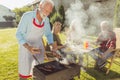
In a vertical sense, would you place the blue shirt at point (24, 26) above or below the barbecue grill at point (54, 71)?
above

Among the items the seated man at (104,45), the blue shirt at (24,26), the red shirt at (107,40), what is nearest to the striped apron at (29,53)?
the blue shirt at (24,26)

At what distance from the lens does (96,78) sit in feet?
18.1

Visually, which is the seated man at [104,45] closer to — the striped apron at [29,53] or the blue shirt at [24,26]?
→ the striped apron at [29,53]

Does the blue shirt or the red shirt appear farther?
the red shirt

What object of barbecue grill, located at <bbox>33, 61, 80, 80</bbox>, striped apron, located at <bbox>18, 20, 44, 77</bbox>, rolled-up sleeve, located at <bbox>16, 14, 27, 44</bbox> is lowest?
barbecue grill, located at <bbox>33, 61, 80, 80</bbox>

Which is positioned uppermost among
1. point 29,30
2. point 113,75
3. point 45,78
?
point 29,30

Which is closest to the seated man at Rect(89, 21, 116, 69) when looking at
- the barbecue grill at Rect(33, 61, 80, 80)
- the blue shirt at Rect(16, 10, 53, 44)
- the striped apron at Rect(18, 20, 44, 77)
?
the barbecue grill at Rect(33, 61, 80, 80)

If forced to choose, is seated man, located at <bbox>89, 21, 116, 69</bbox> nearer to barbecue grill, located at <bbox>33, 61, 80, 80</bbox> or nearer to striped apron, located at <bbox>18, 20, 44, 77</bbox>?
barbecue grill, located at <bbox>33, 61, 80, 80</bbox>

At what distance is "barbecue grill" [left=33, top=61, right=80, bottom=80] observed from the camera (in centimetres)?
310

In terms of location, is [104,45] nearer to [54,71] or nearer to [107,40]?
[107,40]

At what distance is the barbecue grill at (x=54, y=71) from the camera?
10.2 feet

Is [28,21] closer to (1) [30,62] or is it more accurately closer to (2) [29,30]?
(2) [29,30]

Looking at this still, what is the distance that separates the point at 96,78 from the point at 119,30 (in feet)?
14.9

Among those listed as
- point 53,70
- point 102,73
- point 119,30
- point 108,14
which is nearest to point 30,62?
point 53,70
